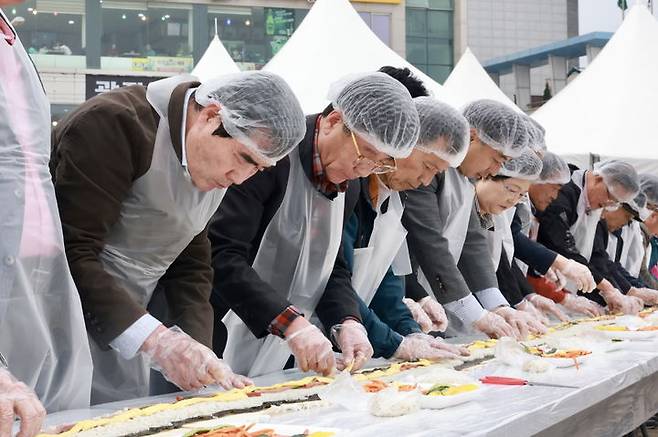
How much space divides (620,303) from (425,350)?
7.89ft

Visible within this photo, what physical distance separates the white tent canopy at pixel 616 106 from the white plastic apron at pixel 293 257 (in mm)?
5499

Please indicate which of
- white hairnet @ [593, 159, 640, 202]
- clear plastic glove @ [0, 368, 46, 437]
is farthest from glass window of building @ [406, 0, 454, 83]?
clear plastic glove @ [0, 368, 46, 437]

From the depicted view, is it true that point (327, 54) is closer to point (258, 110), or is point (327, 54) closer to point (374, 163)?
point (374, 163)

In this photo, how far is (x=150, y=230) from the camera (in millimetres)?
1888

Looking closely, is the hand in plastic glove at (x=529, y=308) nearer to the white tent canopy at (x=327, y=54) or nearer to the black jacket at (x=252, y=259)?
the black jacket at (x=252, y=259)

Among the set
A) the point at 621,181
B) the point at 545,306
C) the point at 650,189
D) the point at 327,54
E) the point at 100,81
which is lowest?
the point at 545,306

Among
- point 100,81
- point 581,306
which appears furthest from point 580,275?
point 100,81

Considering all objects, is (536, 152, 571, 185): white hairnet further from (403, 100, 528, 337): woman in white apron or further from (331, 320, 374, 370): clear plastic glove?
(331, 320, 374, 370): clear plastic glove

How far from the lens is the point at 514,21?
31938 millimetres

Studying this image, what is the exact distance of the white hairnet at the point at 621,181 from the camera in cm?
459

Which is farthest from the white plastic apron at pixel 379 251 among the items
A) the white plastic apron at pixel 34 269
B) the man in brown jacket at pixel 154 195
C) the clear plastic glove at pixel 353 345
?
the white plastic apron at pixel 34 269

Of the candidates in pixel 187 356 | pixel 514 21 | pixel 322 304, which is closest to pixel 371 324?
pixel 322 304

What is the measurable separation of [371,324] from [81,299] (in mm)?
935

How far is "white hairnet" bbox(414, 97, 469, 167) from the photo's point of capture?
2.54 m
